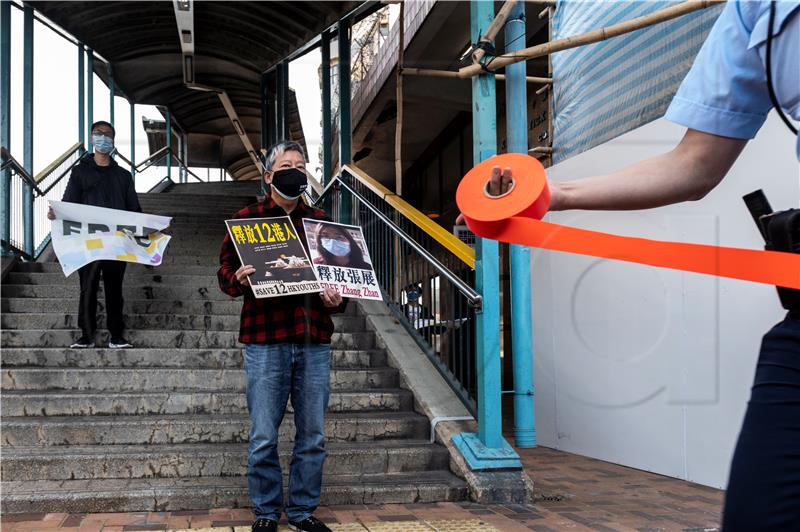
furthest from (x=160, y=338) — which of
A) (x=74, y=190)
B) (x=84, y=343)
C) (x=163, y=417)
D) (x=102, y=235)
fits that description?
(x=74, y=190)

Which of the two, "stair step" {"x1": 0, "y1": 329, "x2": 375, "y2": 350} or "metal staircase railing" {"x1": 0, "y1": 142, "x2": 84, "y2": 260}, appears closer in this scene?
"stair step" {"x1": 0, "y1": 329, "x2": 375, "y2": 350}

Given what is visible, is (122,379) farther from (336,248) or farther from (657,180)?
(657,180)

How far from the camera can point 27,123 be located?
824 cm

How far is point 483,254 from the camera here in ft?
14.3

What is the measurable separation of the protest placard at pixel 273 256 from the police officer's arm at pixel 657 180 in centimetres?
219

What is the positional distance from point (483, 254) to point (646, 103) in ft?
4.97

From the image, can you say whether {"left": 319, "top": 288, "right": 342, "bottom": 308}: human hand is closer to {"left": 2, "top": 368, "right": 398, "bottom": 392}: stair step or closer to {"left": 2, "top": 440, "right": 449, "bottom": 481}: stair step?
{"left": 2, "top": 440, "right": 449, "bottom": 481}: stair step

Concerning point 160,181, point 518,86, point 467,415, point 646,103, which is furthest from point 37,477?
point 160,181

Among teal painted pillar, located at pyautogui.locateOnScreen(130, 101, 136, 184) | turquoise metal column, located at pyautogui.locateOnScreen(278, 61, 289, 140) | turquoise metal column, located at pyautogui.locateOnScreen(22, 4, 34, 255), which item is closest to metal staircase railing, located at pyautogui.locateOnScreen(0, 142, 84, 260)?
turquoise metal column, located at pyautogui.locateOnScreen(22, 4, 34, 255)

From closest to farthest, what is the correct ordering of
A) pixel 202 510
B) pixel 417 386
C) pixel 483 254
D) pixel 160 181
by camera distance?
pixel 202 510 → pixel 483 254 → pixel 417 386 → pixel 160 181

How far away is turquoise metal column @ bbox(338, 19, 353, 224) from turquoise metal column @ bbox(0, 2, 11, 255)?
3.32 meters

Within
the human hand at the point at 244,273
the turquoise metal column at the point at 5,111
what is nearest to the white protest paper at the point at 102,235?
the turquoise metal column at the point at 5,111

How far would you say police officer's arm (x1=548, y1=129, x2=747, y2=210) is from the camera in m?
1.32

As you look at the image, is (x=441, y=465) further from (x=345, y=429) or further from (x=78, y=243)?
(x=78, y=243)
